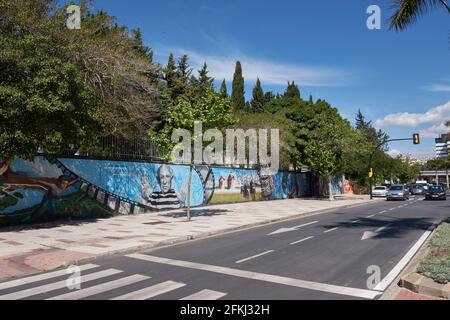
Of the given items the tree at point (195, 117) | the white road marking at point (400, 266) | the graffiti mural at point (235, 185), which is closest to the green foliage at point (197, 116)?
the tree at point (195, 117)

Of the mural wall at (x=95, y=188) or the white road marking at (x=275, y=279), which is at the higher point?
the mural wall at (x=95, y=188)

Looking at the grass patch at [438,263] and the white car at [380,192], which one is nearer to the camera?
the grass patch at [438,263]

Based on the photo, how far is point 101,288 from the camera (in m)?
7.53

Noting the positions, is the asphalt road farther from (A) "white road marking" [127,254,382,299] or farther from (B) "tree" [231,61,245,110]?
(B) "tree" [231,61,245,110]

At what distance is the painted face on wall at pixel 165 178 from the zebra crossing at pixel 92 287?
48.0 feet

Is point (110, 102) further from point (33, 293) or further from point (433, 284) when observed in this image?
point (433, 284)

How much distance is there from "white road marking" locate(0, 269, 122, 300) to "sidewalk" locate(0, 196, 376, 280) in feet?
4.38

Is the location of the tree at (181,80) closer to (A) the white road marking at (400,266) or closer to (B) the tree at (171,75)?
(B) the tree at (171,75)

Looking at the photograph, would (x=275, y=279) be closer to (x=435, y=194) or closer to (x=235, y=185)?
(x=235, y=185)

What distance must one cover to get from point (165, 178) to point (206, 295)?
56.7 ft

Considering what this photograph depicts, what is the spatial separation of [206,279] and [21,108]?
8209 millimetres

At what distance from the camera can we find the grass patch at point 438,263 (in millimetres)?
7168

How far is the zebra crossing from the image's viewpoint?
698 centimetres
